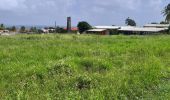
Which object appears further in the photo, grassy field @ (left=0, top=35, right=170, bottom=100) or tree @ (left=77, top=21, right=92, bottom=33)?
tree @ (left=77, top=21, right=92, bottom=33)

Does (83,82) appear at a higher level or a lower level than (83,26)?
higher

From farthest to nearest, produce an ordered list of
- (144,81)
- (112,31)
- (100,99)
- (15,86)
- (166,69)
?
(112,31), (166,69), (144,81), (15,86), (100,99)

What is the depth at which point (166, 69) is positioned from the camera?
12688mm

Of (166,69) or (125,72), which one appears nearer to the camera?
(125,72)

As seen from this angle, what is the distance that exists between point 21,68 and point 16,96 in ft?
12.1

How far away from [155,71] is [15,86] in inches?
176

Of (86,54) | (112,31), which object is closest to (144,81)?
(86,54)

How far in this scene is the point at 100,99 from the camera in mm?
7965

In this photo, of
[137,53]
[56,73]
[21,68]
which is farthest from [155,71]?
[137,53]

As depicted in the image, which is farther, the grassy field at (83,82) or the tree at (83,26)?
the tree at (83,26)

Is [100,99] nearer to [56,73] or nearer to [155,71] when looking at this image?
[56,73]

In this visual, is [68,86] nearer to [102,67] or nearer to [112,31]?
[102,67]

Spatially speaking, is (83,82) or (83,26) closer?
(83,82)

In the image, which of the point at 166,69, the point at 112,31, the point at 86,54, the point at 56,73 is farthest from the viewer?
the point at 112,31
